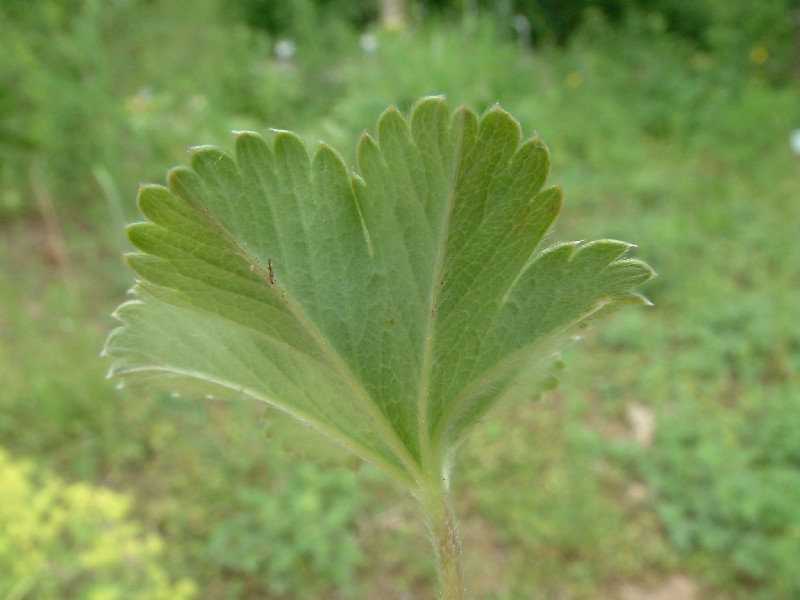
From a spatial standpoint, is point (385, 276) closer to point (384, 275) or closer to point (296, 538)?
point (384, 275)

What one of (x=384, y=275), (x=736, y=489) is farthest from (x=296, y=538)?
(x=384, y=275)

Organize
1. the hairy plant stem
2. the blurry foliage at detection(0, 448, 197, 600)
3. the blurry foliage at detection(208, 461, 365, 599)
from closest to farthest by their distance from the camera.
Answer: the hairy plant stem
the blurry foliage at detection(0, 448, 197, 600)
the blurry foliage at detection(208, 461, 365, 599)

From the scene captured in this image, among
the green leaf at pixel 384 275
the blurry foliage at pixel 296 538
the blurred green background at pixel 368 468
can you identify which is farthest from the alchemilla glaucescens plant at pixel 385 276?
the blurry foliage at pixel 296 538

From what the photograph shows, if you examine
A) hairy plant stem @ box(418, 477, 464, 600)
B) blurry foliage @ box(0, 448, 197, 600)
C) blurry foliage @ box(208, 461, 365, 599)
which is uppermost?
hairy plant stem @ box(418, 477, 464, 600)

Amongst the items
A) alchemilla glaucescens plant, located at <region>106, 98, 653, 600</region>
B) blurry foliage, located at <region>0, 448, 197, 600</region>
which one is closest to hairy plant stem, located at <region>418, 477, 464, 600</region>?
alchemilla glaucescens plant, located at <region>106, 98, 653, 600</region>

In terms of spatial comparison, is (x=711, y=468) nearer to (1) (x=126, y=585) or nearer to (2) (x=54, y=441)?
(1) (x=126, y=585)

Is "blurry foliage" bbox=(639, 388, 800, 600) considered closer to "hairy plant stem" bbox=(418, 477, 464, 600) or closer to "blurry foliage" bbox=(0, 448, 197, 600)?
"blurry foliage" bbox=(0, 448, 197, 600)

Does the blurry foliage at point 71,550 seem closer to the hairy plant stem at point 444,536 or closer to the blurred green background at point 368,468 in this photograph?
the blurred green background at point 368,468
